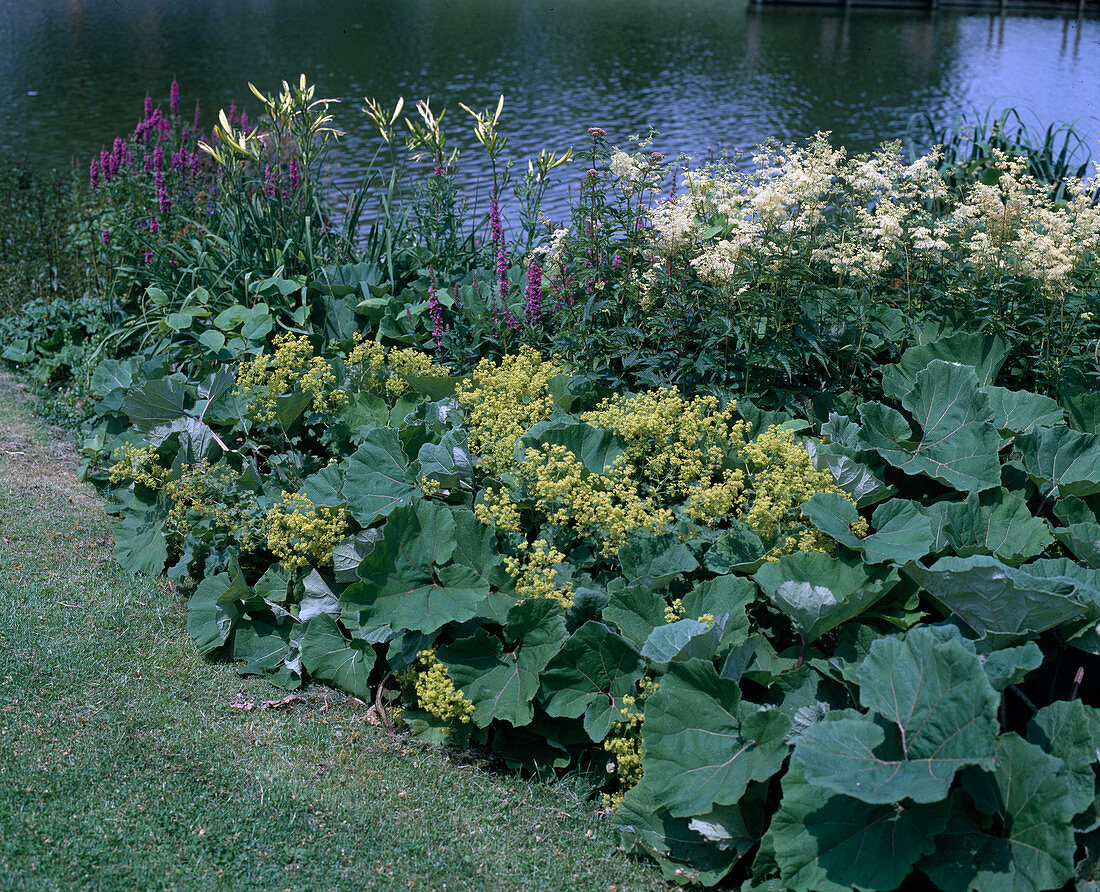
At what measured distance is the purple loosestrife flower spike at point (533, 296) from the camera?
422 centimetres

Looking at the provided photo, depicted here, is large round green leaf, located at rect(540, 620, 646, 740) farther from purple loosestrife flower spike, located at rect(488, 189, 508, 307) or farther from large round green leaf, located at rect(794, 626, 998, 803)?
purple loosestrife flower spike, located at rect(488, 189, 508, 307)

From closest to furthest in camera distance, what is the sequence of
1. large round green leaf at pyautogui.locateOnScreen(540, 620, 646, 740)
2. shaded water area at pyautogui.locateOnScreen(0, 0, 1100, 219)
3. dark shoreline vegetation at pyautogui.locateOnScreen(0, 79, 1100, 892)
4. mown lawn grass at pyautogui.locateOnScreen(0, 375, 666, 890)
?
dark shoreline vegetation at pyautogui.locateOnScreen(0, 79, 1100, 892) → mown lawn grass at pyautogui.locateOnScreen(0, 375, 666, 890) → large round green leaf at pyautogui.locateOnScreen(540, 620, 646, 740) → shaded water area at pyautogui.locateOnScreen(0, 0, 1100, 219)

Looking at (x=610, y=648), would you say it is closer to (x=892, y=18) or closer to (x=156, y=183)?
(x=156, y=183)

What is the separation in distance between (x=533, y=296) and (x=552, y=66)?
18.6 meters

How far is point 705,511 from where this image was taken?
9.82ft

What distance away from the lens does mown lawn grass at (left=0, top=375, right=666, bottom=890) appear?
2.27 m

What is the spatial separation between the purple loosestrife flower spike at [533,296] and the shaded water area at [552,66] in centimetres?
648

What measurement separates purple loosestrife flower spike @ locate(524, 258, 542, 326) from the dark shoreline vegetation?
4 centimetres

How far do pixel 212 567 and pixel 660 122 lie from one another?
44.9ft

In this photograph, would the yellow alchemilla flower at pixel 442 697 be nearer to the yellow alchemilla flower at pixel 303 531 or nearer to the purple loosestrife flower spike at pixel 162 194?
the yellow alchemilla flower at pixel 303 531

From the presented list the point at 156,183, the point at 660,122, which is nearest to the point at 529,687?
the point at 156,183

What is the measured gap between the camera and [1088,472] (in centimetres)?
297

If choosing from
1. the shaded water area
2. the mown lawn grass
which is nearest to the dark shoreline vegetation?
the mown lawn grass

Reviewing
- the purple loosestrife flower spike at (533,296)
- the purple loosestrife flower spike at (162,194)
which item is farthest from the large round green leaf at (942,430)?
the purple loosestrife flower spike at (162,194)
